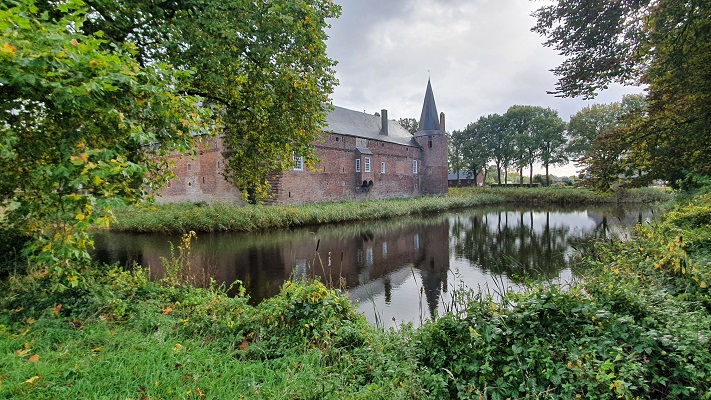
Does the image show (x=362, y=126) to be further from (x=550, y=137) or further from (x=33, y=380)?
(x=33, y=380)

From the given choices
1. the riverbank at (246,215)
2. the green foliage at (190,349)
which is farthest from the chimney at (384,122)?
the green foliage at (190,349)

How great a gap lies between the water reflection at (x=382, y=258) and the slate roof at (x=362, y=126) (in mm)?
12604

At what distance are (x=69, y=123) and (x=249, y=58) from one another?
4.54 metres

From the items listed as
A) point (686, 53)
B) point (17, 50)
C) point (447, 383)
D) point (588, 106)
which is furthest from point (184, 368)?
point (588, 106)

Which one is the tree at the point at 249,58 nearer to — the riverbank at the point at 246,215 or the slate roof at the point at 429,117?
the riverbank at the point at 246,215

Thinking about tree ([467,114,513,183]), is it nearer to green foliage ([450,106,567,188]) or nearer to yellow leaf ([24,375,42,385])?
green foliage ([450,106,567,188])

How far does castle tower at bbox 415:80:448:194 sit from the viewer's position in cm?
3397

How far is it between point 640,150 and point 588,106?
34.3 meters

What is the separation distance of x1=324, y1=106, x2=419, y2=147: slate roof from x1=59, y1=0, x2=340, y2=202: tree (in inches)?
701

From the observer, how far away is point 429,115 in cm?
3400

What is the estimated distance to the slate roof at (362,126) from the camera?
86.8ft

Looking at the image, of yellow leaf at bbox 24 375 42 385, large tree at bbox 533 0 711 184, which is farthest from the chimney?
yellow leaf at bbox 24 375 42 385

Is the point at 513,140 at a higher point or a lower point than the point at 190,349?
higher

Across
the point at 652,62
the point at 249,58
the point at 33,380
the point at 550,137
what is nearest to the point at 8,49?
the point at 33,380
